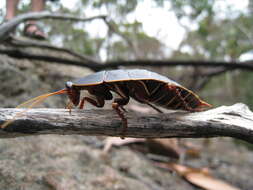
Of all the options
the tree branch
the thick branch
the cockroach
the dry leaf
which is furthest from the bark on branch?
the tree branch

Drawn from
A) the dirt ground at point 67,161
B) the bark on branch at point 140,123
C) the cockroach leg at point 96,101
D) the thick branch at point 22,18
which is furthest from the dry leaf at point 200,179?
the thick branch at point 22,18

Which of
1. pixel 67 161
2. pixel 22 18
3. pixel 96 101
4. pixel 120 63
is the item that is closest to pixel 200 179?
pixel 67 161

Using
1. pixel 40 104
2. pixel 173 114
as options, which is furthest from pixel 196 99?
pixel 40 104

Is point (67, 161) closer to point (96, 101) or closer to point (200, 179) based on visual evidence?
point (96, 101)

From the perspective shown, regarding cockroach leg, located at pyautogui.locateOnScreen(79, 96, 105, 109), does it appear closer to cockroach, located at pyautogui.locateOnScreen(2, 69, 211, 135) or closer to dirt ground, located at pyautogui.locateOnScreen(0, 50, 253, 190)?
cockroach, located at pyautogui.locateOnScreen(2, 69, 211, 135)

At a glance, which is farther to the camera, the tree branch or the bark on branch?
the tree branch

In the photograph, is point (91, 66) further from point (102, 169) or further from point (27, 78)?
point (102, 169)
